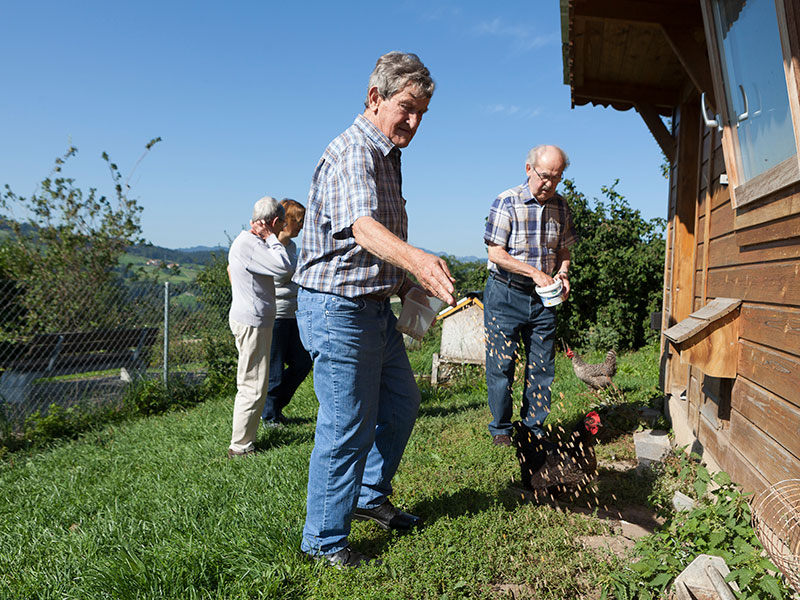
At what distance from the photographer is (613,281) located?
9.52 meters

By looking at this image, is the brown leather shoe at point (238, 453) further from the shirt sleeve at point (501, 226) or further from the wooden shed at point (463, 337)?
the wooden shed at point (463, 337)

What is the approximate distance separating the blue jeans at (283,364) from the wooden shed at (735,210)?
341cm

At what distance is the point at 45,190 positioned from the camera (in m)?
8.77

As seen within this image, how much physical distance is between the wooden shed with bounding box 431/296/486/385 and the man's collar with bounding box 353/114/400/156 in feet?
17.7

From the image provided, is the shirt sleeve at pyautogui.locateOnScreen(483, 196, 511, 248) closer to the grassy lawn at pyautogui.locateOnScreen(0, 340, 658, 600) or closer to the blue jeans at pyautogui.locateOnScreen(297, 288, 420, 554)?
the grassy lawn at pyautogui.locateOnScreen(0, 340, 658, 600)

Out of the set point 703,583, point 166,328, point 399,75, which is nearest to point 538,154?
point 399,75

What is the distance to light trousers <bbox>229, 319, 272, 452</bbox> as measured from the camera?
4.54 metres

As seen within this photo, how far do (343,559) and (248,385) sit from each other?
2.27m

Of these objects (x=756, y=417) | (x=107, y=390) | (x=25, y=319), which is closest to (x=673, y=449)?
(x=756, y=417)

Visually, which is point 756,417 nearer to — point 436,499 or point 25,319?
point 436,499

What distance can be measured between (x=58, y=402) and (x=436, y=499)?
15.5 feet

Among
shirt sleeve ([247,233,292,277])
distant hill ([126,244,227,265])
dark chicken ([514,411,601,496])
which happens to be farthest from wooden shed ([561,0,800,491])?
distant hill ([126,244,227,265])

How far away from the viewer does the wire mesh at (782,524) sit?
7.08 ft

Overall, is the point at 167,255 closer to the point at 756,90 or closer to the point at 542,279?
the point at 542,279
